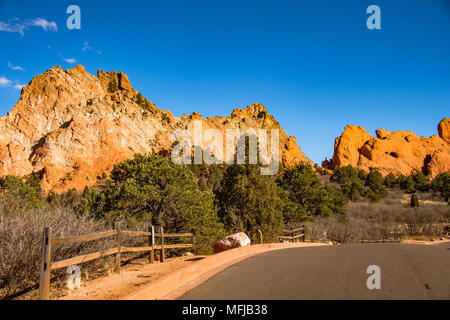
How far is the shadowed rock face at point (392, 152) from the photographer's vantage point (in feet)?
368

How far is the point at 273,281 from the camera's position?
698cm

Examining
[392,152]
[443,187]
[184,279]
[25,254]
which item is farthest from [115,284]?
[392,152]

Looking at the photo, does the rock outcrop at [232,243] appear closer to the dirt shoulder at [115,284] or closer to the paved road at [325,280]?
the dirt shoulder at [115,284]

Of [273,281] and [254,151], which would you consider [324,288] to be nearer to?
[273,281]

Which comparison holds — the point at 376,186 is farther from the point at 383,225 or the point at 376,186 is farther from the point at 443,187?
the point at 383,225

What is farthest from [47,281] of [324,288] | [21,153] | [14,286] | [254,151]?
[21,153]

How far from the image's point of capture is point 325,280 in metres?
6.92

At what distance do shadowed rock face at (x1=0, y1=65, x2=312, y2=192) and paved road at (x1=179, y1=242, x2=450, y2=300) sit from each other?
72462 mm

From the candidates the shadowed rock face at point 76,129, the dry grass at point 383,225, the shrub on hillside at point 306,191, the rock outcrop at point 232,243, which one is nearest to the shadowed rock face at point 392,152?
the shadowed rock face at point 76,129

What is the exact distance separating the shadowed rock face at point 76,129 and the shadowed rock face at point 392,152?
1834 cm

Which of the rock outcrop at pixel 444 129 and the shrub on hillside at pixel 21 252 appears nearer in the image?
the shrub on hillside at pixel 21 252

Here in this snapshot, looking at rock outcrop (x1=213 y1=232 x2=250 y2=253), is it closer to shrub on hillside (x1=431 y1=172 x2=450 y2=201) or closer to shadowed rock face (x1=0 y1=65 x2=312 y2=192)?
shrub on hillside (x1=431 y1=172 x2=450 y2=201)

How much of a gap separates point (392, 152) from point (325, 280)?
408 feet

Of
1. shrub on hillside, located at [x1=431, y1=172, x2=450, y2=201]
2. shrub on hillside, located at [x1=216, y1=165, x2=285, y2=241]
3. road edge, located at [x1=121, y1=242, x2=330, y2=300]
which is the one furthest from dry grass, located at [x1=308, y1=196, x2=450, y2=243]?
road edge, located at [x1=121, y1=242, x2=330, y2=300]
